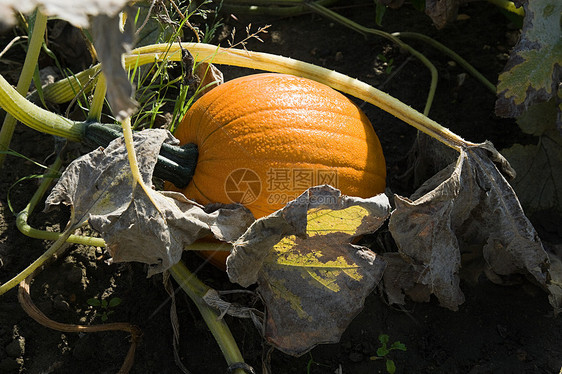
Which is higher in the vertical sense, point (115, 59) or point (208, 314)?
point (115, 59)

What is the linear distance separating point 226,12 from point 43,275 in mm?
1530

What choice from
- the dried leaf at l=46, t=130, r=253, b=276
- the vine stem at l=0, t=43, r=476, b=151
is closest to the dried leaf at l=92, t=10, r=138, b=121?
the dried leaf at l=46, t=130, r=253, b=276

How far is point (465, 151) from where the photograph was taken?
6.15 feet

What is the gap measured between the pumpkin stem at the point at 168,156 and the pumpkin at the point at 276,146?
1.1 inches

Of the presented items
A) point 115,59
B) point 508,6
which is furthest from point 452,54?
point 115,59

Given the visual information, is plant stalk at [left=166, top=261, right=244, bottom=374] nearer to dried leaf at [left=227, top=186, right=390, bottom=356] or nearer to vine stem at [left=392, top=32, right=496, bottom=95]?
dried leaf at [left=227, top=186, right=390, bottom=356]

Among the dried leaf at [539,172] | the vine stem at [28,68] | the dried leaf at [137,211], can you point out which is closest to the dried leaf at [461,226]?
the dried leaf at [539,172]

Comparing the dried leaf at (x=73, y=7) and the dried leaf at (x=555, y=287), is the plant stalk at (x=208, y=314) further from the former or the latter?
the dried leaf at (x=73, y=7)

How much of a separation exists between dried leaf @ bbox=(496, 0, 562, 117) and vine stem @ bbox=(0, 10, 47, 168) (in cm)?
151

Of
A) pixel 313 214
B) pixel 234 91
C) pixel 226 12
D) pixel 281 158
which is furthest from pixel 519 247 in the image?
pixel 226 12

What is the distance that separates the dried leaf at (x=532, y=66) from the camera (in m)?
1.94

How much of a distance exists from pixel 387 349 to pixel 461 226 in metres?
0.45

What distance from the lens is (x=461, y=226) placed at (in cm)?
190

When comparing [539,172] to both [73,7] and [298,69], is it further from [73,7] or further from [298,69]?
[73,7]
